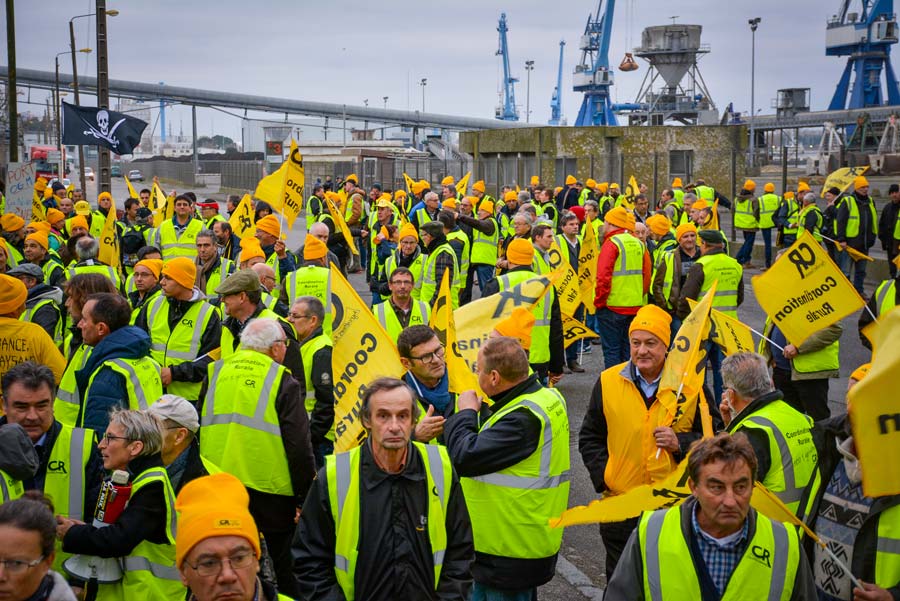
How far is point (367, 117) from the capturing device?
3871 inches

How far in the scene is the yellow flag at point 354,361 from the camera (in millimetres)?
5945

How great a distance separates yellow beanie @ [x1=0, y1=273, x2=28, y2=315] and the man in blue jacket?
1.05 metres

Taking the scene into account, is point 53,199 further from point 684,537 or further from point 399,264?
point 684,537

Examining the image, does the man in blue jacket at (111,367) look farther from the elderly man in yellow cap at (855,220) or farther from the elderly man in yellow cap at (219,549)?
the elderly man in yellow cap at (855,220)

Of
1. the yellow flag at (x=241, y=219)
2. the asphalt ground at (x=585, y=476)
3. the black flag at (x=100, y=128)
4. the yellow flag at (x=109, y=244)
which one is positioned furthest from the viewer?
the black flag at (x=100, y=128)

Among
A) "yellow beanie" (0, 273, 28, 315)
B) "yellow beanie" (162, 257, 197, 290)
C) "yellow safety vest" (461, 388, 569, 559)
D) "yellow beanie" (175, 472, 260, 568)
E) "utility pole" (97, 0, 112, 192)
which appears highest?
"utility pole" (97, 0, 112, 192)

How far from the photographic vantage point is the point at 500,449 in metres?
4.92

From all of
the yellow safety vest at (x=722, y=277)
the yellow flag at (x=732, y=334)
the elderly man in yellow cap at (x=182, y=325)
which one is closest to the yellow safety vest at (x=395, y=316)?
the elderly man in yellow cap at (x=182, y=325)

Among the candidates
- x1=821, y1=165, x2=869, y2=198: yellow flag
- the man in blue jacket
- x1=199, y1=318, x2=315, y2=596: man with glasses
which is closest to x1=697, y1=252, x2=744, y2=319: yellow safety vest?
x1=199, y1=318, x2=315, y2=596: man with glasses

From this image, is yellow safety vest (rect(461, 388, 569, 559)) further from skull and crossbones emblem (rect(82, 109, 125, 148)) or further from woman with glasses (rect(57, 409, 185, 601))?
skull and crossbones emblem (rect(82, 109, 125, 148))

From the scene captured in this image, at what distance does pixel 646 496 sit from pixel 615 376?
985 mm

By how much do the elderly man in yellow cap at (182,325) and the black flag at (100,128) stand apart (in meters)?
11.5

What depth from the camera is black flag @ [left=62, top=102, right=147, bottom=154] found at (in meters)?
18.4

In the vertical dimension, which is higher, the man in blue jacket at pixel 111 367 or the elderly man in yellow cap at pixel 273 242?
the elderly man in yellow cap at pixel 273 242
